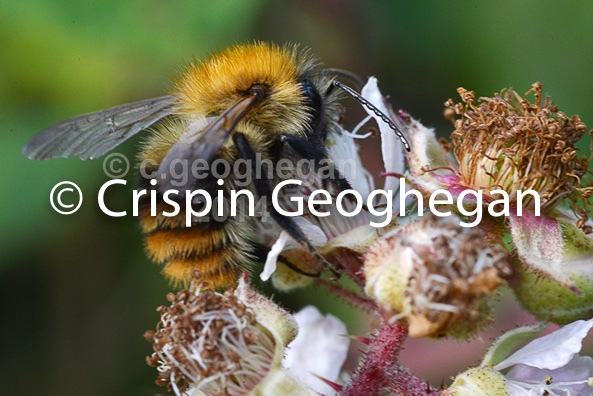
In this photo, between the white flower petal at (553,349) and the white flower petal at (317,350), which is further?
the white flower petal at (317,350)

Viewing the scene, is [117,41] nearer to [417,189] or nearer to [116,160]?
[116,160]

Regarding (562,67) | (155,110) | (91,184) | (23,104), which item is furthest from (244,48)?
(562,67)

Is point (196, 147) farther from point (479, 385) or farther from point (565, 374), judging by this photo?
point (565, 374)

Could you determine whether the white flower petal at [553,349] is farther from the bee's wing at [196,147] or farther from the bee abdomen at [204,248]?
the bee's wing at [196,147]

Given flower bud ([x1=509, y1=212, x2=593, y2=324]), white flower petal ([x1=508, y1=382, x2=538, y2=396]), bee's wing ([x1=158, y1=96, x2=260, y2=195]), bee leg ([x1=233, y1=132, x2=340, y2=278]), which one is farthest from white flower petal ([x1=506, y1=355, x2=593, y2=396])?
bee's wing ([x1=158, y1=96, x2=260, y2=195])

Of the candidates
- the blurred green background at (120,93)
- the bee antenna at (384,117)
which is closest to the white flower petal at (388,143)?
the bee antenna at (384,117)

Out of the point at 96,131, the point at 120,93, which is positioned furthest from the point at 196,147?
the point at 120,93

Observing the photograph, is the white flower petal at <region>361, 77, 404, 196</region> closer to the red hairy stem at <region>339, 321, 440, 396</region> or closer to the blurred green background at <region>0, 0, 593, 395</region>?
the red hairy stem at <region>339, 321, 440, 396</region>
